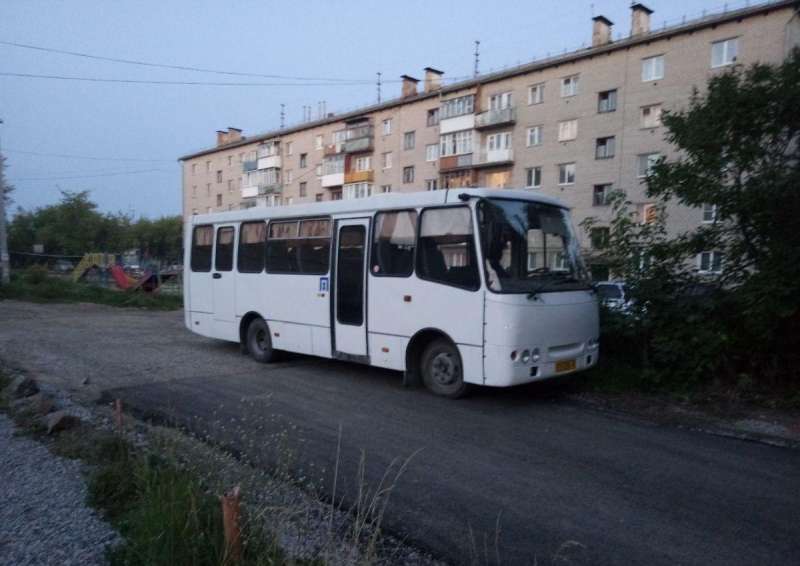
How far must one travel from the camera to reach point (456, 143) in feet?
129

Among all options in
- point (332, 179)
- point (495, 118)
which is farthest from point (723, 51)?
point (332, 179)

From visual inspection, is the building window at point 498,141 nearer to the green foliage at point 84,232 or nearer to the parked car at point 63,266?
the parked car at point 63,266

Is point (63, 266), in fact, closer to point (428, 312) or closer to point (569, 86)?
point (569, 86)

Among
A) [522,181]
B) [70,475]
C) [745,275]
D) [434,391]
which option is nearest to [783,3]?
[522,181]

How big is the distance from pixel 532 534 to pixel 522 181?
34043 mm

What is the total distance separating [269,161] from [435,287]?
50.6m

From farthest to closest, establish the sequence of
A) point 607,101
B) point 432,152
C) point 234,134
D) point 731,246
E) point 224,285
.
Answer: point 234,134 < point 432,152 < point 607,101 < point 224,285 < point 731,246

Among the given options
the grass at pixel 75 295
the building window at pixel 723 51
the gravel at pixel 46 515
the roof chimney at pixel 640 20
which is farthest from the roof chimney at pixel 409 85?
the gravel at pixel 46 515

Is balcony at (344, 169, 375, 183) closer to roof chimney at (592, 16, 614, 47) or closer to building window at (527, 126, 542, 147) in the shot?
building window at (527, 126, 542, 147)

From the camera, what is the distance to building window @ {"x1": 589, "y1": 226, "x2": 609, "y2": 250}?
870 cm

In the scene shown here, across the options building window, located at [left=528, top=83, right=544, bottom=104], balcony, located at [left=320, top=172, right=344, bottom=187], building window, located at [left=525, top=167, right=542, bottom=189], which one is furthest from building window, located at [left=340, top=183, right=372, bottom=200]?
building window, located at [left=528, top=83, right=544, bottom=104]

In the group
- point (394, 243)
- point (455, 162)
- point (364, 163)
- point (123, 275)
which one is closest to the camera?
point (394, 243)

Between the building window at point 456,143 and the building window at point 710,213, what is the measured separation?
103 ft

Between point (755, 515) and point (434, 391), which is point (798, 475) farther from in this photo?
point (434, 391)
